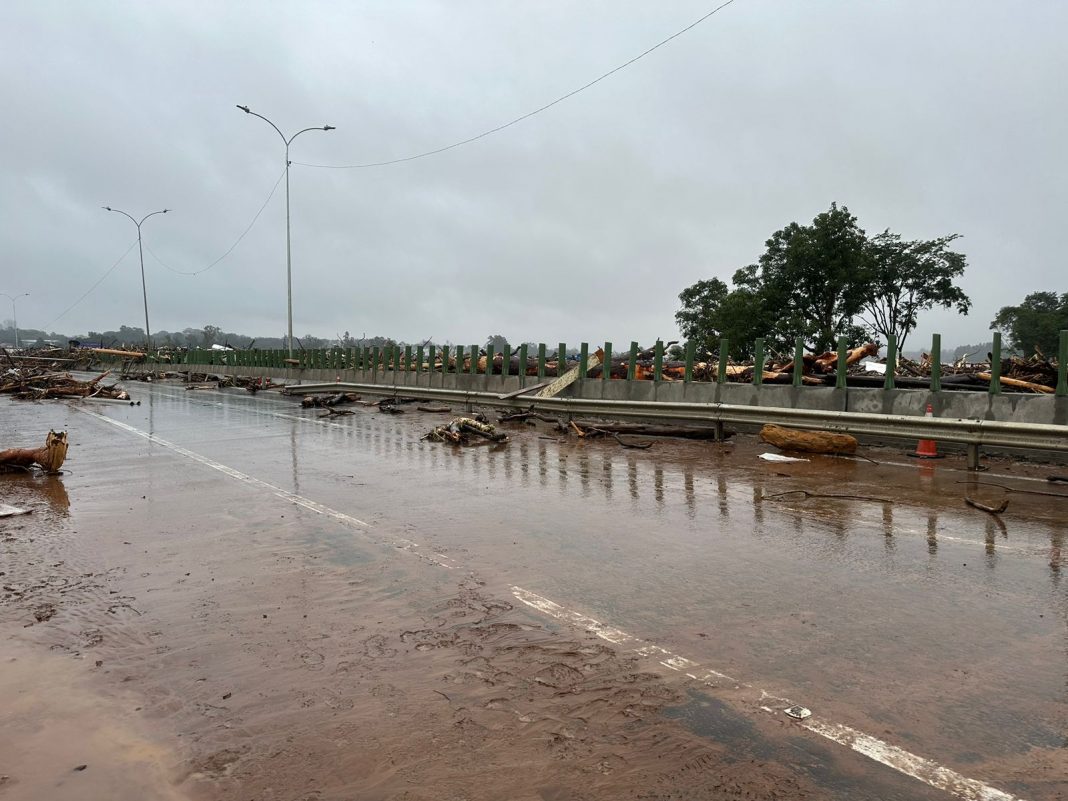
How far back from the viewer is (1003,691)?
11.5ft

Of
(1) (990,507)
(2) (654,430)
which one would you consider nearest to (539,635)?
(1) (990,507)

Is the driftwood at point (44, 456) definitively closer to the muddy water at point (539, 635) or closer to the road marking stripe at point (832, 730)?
the muddy water at point (539, 635)

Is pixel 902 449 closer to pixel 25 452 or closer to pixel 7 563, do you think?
pixel 7 563

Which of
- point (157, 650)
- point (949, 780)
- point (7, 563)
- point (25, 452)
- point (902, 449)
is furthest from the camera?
point (902, 449)

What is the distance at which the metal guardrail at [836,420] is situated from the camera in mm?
A: 9500

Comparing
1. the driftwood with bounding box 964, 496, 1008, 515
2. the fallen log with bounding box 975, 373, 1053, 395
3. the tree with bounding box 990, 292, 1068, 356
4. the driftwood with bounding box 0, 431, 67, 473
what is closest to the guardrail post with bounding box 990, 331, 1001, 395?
the fallen log with bounding box 975, 373, 1053, 395

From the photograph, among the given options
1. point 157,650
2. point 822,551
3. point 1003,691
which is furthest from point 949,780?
point 157,650

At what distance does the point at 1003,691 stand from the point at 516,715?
231 centimetres

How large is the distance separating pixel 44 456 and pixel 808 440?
1129 centimetres

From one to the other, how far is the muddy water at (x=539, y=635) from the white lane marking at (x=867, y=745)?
0.07 metres

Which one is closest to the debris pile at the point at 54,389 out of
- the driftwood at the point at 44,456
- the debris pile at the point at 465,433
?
the driftwood at the point at 44,456

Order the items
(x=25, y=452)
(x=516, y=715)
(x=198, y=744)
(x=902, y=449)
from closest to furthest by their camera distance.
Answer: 1. (x=198, y=744)
2. (x=516, y=715)
3. (x=25, y=452)
4. (x=902, y=449)

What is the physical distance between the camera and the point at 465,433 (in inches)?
562

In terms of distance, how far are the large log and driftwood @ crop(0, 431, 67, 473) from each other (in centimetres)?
1063
